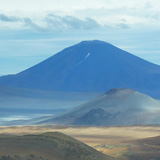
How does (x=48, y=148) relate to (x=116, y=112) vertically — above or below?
below

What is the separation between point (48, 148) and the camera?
123 feet

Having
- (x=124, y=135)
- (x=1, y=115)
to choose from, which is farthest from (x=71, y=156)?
(x=1, y=115)

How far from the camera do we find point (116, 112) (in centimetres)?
13775

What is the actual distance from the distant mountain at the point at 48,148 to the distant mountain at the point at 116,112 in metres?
85.6

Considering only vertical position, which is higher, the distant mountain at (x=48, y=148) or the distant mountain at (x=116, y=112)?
the distant mountain at (x=116, y=112)

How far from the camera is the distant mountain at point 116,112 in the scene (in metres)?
130

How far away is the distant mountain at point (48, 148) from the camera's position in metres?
35.5

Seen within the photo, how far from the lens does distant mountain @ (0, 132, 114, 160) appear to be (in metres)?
35.5

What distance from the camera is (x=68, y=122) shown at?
450 ft

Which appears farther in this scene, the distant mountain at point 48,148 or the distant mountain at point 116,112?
the distant mountain at point 116,112

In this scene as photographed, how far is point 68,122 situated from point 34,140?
98.8 meters

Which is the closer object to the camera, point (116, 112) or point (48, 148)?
point (48, 148)

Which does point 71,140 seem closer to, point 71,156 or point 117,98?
point 71,156

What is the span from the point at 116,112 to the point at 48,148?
100960mm
